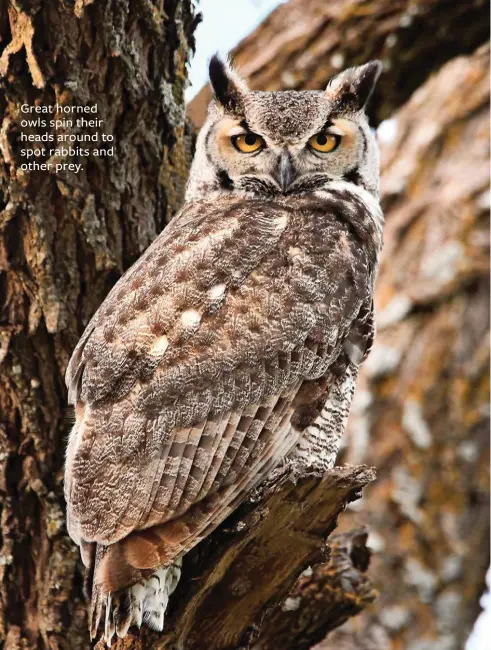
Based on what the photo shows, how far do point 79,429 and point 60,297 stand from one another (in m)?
0.52

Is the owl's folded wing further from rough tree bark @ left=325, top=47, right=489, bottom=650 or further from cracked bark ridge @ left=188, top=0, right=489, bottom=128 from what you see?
rough tree bark @ left=325, top=47, right=489, bottom=650

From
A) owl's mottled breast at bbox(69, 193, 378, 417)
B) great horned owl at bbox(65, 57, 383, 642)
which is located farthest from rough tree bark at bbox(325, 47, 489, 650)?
owl's mottled breast at bbox(69, 193, 378, 417)

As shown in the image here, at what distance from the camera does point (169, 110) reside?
283 centimetres

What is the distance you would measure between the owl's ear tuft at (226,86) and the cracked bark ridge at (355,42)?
732 mm

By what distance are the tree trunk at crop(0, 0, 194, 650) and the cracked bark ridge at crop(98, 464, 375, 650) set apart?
65 cm

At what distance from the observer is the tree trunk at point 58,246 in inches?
101

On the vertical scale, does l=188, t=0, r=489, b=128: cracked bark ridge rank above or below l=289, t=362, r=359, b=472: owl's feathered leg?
above

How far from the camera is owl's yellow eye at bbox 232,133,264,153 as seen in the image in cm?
292

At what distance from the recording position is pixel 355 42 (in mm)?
3838

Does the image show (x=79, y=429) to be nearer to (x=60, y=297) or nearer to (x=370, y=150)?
(x=60, y=297)

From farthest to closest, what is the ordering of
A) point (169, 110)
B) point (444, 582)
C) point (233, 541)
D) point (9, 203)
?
point (444, 582) → point (169, 110) → point (9, 203) → point (233, 541)

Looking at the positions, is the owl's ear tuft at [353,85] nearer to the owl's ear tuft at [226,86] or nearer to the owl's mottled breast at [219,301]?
the owl's ear tuft at [226,86]

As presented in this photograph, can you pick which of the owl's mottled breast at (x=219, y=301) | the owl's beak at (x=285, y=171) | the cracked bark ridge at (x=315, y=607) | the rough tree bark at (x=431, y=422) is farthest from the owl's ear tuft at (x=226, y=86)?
the rough tree bark at (x=431, y=422)

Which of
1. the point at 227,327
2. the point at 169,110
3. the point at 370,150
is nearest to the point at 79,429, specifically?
the point at 227,327
